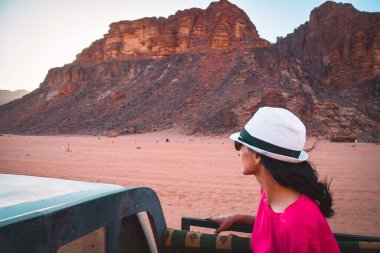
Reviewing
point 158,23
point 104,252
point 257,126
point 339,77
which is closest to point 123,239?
point 104,252

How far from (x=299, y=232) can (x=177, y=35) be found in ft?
217

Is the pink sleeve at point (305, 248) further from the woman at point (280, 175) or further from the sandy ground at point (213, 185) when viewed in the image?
the sandy ground at point (213, 185)

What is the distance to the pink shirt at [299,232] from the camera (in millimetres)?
1289

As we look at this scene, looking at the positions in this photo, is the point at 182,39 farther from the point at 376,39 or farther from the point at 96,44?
the point at 376,39

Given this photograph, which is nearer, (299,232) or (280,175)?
(299,232)

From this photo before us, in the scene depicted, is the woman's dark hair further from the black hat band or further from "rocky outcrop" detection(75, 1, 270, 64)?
"rocky outcrop" detection(75, 1, 270, 64)

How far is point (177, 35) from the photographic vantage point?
6425cm

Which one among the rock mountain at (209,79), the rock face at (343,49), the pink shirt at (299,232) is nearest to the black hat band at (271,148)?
the pink shirt at (299,232)

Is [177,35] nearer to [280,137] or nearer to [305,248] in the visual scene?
[280,137]

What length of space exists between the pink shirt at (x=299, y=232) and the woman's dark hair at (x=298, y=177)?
5 centimetres

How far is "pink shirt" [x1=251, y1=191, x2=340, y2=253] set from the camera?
1289mm

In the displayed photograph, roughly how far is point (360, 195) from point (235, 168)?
4.71 meters

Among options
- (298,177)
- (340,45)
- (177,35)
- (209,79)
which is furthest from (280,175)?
(340,45)

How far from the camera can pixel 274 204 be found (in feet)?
5.30
